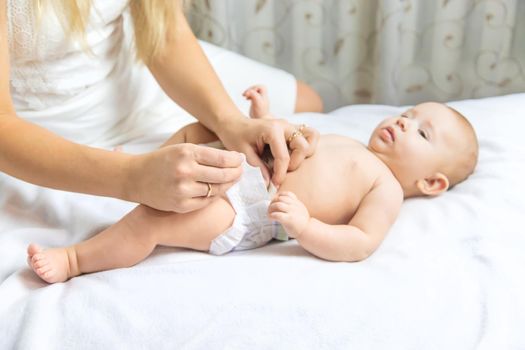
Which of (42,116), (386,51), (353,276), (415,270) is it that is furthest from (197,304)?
(386,51)

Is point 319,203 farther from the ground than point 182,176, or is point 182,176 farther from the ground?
point 182,176

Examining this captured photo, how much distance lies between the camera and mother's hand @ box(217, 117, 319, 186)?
107 centimetres

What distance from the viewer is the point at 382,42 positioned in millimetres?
1733

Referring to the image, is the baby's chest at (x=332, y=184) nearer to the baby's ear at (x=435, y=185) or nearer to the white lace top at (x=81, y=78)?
the baby's ear at (x=435, y=185)

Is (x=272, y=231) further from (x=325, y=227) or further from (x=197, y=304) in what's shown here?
(x=197, y=304)

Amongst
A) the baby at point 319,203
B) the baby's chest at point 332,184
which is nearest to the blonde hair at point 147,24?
the baby at point 319,203

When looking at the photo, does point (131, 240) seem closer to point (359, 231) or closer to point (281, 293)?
point (281, 293)

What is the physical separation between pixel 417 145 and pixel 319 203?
0.84 ft

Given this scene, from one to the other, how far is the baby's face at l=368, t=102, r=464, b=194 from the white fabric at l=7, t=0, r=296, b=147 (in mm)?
432

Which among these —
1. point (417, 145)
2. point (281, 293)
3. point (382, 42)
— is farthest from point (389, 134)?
point (382, 42)

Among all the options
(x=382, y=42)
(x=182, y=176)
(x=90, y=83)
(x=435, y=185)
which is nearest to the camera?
(x=182, y=176)

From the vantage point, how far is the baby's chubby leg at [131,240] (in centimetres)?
98

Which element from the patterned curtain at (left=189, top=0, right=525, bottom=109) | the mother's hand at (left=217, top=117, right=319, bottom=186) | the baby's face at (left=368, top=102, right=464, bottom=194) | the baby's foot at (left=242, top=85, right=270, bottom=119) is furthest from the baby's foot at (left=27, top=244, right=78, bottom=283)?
the patterned curtain at (left=189, top=0, right=525, bottom=109)

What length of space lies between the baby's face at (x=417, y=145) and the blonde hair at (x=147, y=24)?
49 cm
